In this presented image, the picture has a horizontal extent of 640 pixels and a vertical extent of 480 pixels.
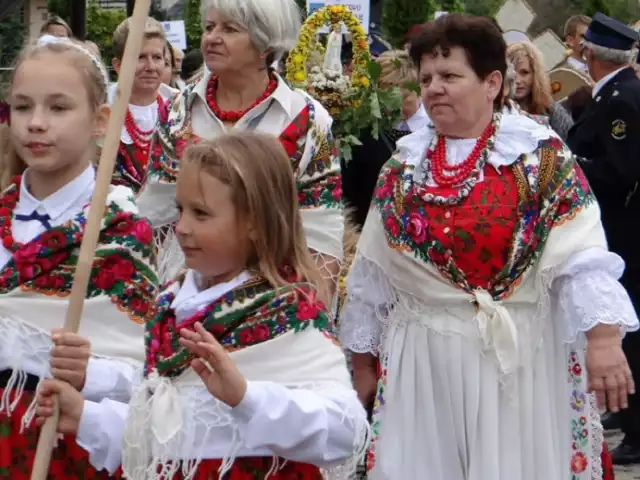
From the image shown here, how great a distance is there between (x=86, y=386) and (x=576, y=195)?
2042 mm

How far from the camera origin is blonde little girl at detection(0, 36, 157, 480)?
344cm

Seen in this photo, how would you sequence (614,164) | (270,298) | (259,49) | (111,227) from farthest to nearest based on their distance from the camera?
(614,164), (259,49), (111,227), (270,298)

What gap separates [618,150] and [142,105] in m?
2.72

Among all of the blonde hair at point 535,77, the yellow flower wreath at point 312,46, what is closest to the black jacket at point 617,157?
the blonde hair at point 535,77

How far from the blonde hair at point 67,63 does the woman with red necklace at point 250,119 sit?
1125 mm

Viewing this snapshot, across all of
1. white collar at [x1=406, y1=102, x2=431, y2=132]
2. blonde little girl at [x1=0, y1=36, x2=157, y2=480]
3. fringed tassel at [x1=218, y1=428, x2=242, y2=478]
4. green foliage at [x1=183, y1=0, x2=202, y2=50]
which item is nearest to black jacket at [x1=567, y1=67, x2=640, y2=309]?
white collar at [x1=406, y1=102, x2=431, y2=132]

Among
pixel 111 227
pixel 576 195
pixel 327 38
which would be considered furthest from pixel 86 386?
pixel 327 38

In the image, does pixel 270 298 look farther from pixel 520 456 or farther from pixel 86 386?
pixel 520 456

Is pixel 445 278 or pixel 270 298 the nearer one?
pixel 270 298

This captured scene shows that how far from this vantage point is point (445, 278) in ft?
15.6

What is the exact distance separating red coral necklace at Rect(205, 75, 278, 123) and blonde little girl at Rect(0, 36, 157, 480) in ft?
4.39

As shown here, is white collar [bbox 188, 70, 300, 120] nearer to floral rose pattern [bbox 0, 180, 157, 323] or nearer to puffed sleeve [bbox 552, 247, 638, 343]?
puffed sleeve [bbox 552, 247, 638, 343]

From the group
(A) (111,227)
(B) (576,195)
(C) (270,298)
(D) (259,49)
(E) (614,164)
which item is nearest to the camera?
(C) (270,298)

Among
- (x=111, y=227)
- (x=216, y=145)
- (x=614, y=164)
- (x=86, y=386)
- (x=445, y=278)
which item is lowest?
(x=614, y=164)
